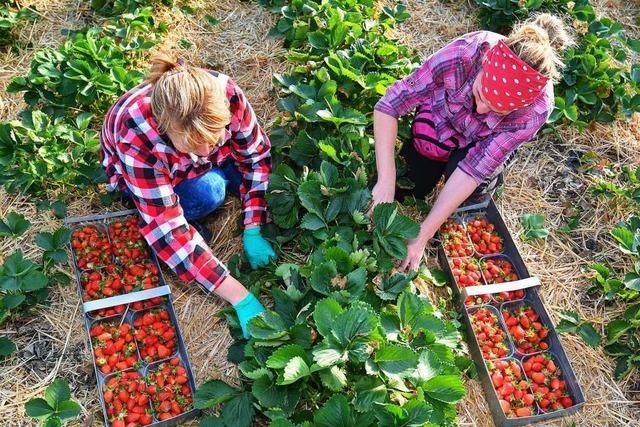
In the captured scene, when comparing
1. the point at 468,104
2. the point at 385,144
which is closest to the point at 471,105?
the point at 468,104

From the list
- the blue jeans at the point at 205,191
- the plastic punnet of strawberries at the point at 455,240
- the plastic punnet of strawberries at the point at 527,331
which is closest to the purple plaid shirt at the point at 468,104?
the plastic punnet of strawberries at the point at 455,240

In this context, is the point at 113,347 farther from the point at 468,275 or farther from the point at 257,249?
the point at 468,275

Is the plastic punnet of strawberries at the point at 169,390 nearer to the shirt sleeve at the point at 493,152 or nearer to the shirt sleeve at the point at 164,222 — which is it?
the shirt sleeve at the point at 164,222

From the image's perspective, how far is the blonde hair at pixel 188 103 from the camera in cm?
220

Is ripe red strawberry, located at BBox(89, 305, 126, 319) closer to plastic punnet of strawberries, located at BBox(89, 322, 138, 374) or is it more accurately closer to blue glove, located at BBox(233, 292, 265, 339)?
plastic punnet of strawberries, located at BBox(89, 322, 138, 374)

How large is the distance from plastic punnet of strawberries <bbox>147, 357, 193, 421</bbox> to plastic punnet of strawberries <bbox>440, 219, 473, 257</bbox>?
1477 millimetres

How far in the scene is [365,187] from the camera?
9.52 ft

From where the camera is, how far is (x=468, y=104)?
2855 mm

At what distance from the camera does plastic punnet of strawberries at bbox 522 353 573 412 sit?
2.77 meters

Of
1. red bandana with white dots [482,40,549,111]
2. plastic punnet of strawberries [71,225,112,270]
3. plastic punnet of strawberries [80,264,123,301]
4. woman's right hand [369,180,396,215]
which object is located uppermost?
red bandana with white dots [482,40,549,111]

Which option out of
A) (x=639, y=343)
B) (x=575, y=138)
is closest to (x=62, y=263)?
(x=639, y=343)

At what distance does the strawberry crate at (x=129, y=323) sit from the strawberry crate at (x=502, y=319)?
1369 millimetres

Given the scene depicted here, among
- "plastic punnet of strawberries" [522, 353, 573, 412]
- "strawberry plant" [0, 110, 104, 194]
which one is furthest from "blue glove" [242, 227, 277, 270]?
"plastic punnet of strawberries" [522, 353, 573, 412]

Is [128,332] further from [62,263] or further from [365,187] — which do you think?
[365,187]
